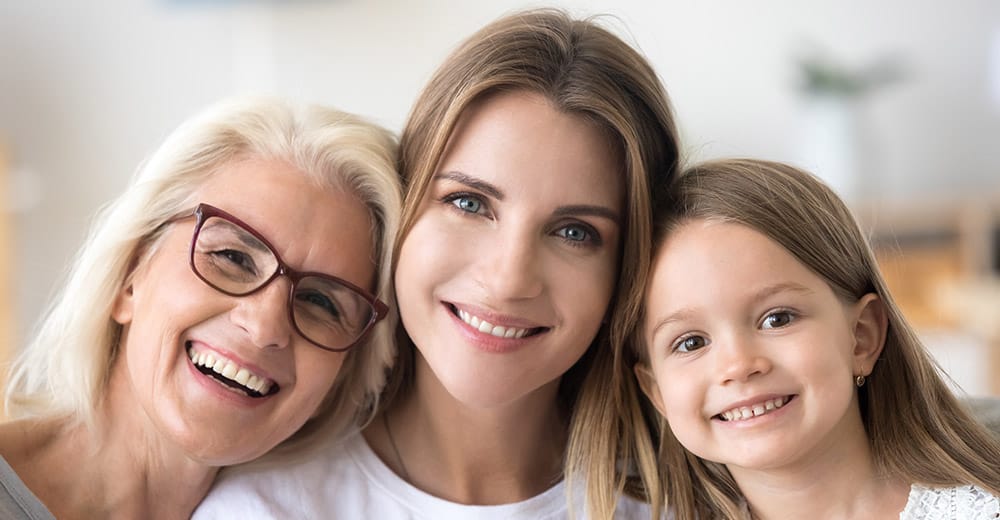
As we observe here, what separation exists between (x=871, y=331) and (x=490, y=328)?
0.59m

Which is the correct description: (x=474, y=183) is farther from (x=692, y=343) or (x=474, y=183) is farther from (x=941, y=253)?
(x=941, y=253)

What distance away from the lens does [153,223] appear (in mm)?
1637

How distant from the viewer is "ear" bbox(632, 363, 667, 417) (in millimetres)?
1695

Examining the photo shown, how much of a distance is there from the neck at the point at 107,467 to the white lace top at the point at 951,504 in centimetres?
107

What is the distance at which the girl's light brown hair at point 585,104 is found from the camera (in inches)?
63.4

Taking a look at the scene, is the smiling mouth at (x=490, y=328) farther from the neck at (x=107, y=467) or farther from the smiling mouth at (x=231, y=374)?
the neck at (x=107, y=467)

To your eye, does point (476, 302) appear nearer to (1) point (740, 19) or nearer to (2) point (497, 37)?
(2) point (497, 37)

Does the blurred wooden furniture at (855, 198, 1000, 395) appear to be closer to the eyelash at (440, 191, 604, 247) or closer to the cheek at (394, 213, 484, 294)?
the eyelash at (440, 191, 604, 247)

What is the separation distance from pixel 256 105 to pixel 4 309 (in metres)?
3.07

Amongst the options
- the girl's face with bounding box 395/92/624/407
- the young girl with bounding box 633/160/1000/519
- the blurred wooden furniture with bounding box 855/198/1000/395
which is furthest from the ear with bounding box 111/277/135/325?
the blurred wooden furniture with bounding box 855/198/1000/395

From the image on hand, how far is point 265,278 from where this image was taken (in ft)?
5.16

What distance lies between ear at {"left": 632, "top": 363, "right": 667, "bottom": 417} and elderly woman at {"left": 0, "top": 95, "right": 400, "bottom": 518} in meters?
0.42

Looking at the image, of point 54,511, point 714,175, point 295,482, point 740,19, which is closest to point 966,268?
point 740,19

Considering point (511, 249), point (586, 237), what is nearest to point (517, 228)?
point (511, 249)
